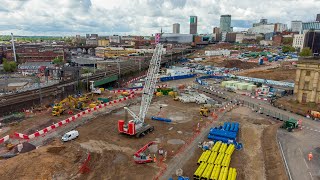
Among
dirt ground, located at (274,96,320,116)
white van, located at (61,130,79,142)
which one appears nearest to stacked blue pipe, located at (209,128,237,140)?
white van, located at (61,130,79,142)

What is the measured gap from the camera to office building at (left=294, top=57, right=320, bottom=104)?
50344 mm

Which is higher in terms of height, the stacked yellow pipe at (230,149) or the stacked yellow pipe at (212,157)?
the stacked yellow pipe at (212,157)

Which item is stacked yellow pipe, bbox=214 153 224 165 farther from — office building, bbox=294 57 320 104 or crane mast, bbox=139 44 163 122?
office building, bbox=294 57 320 104

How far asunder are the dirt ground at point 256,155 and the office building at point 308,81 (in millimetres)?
15111

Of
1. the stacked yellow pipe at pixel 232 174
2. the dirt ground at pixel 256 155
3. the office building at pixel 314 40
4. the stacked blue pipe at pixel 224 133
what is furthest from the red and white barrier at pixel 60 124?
the office building at pixel 314 40

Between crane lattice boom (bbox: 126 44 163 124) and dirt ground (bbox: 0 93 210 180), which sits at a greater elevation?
crane lattice boom (bbox: 126 44 163 124)

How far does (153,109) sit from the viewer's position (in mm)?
51344

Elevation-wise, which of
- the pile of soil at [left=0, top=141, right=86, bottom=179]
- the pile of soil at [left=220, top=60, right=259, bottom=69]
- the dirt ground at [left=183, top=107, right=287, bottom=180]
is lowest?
the dirt ground at [left=183, top=107, right=287, bottom=180]

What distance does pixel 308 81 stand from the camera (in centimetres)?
5162

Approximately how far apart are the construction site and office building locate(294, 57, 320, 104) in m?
7.37

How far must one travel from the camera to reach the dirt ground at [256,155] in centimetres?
2650

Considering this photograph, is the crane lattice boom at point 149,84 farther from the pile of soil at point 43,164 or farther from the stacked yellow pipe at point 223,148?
the stacked yellow pipe at point 223,148

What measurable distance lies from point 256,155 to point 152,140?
14.4 metres

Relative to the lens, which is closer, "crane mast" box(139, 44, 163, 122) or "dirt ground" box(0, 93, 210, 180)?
"dirt ground" box(0, 93, 210, 180)
